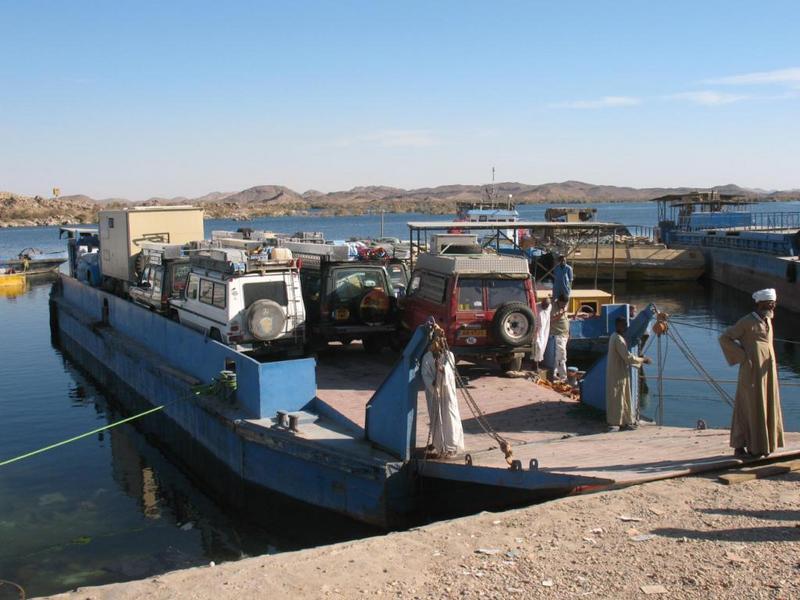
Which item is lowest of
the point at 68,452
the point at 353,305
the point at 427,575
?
the point at 68,452

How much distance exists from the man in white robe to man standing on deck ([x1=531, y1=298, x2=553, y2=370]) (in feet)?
15.1

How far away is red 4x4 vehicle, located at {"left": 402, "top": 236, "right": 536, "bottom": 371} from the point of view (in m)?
13.1

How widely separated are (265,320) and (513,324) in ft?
13.6

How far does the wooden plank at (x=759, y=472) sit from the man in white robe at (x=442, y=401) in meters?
2.88

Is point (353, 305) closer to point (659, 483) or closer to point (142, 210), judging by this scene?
point (659, 483)

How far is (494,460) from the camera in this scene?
9.10 m

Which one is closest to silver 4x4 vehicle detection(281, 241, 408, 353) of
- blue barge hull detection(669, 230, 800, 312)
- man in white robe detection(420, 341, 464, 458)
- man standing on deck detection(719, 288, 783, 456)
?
man in white robe detection(420, 341, 464, 458)

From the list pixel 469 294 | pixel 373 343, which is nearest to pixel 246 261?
pixel 373 343

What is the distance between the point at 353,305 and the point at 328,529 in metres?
5.19

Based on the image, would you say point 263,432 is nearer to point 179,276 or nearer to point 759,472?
point 759,472

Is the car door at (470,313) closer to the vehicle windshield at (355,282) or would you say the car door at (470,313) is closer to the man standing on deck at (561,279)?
the vehicle windshield at (355,282)

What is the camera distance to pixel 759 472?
8.23 metres

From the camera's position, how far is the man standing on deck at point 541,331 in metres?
13.8

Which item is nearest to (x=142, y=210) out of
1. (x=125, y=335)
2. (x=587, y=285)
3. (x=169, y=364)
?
(x=125, y=335)
